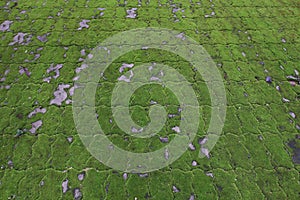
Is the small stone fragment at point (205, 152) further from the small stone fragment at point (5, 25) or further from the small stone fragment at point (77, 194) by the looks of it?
the small stone fragment at point (5, 25)

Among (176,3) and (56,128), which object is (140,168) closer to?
(56,128)

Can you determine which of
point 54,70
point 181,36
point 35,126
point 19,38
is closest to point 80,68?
point 54,70

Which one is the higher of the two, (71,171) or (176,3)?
(176,3)

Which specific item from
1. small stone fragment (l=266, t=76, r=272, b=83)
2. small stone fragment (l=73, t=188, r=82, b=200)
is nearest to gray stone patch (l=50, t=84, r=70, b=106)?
small stone fragment (l=73, t=188, r=82, b=200)

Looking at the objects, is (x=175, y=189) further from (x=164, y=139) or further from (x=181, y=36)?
(x=181, y=36)

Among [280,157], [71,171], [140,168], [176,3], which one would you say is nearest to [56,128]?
[71,171]

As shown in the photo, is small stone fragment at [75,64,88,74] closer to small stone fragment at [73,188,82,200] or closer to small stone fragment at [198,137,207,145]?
small stone fragment at [73,188,82,200]

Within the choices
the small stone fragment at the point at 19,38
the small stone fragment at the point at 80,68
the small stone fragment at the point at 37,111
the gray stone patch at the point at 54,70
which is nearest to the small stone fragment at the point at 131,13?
the small stone fragment at the point at 80,68

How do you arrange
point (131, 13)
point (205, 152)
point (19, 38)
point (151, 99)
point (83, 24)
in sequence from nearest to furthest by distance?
point (205, 152), point (151, 99), point (19, 38), point (83, 24), point (131, 13)
